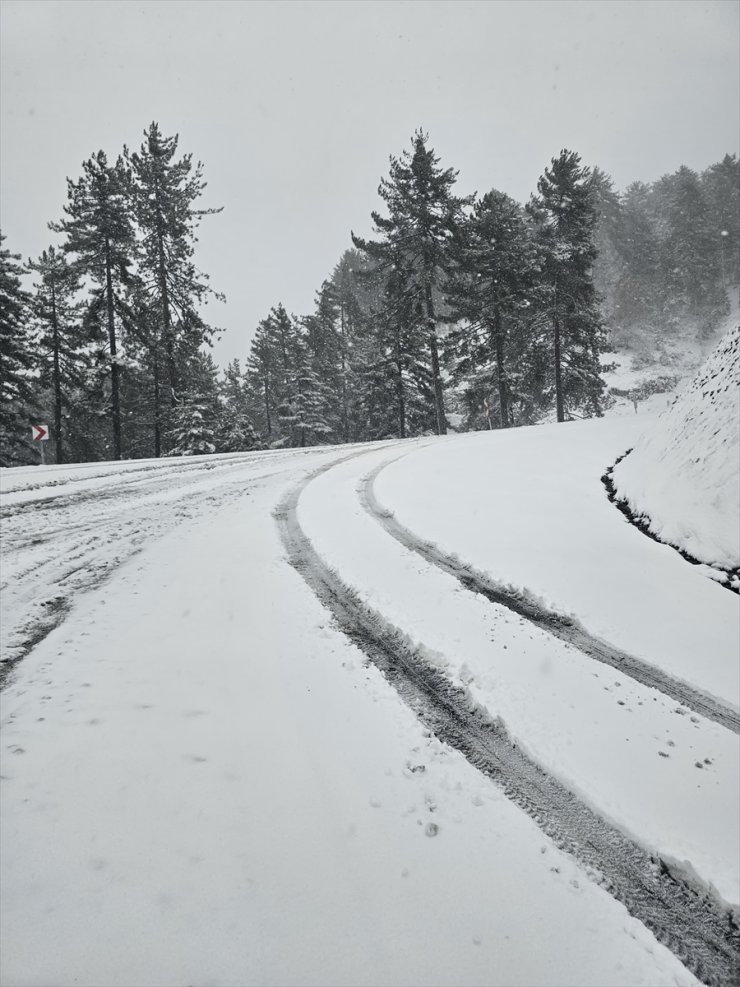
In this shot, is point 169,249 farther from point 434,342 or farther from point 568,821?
point 568,821

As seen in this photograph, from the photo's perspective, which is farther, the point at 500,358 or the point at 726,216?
the point at 726,216

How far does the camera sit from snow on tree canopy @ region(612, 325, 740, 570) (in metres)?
3.99

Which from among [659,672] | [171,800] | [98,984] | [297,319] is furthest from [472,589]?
[297,319]

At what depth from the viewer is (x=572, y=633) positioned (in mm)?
2932

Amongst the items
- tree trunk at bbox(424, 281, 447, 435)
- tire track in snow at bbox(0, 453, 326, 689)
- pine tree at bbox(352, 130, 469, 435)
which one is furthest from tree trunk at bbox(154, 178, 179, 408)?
tire track in snow at bbox(0, 453, 326, 689)

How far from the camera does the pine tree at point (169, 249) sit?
67.5 feet

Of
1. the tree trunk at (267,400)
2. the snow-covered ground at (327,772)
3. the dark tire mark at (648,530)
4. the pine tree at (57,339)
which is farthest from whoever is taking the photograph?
the tree trunk at (267,400)

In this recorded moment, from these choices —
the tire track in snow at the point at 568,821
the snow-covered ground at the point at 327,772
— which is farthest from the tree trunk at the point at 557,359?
the tire track in snow at the point at 568,821

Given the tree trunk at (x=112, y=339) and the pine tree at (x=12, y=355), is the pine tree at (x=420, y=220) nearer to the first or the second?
the tree trunk at (x=112, y=339)

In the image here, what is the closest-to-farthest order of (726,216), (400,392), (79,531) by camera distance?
(79,531), (400,392), (726,216)

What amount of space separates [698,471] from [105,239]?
25094 mm

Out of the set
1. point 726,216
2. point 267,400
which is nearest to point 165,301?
point 267,400

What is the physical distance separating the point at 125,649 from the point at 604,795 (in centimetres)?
260

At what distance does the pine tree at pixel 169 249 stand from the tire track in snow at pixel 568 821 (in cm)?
2183
